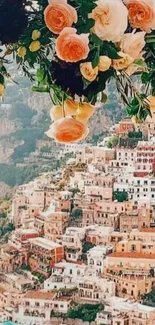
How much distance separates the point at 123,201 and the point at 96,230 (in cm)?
14

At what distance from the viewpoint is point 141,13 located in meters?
0.72

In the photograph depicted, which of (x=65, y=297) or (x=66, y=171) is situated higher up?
(x=66, y=171)

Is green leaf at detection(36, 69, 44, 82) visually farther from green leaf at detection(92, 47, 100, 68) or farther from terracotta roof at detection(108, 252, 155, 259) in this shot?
terracotta roof at detection(108, 252, 155, 259)

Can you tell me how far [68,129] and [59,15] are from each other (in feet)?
0.38

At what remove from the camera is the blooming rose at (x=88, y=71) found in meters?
0.72

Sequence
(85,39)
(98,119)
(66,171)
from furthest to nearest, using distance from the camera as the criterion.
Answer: (66,171) → (98,119) → (85,39)

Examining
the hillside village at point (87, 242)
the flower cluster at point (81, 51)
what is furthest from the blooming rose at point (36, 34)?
the hillside village at point (87, 242)

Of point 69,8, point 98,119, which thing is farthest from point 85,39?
point 98,119

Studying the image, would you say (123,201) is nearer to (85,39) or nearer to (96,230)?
(96,230)

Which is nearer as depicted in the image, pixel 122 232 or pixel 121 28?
pixel 121 28

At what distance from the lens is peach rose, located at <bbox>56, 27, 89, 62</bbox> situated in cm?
69

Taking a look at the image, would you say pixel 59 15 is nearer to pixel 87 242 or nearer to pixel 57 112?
pixel 57 112

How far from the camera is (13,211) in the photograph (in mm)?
2506

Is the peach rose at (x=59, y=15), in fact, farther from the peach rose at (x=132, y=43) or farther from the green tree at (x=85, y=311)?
the green tree at (x=85, y=311)
